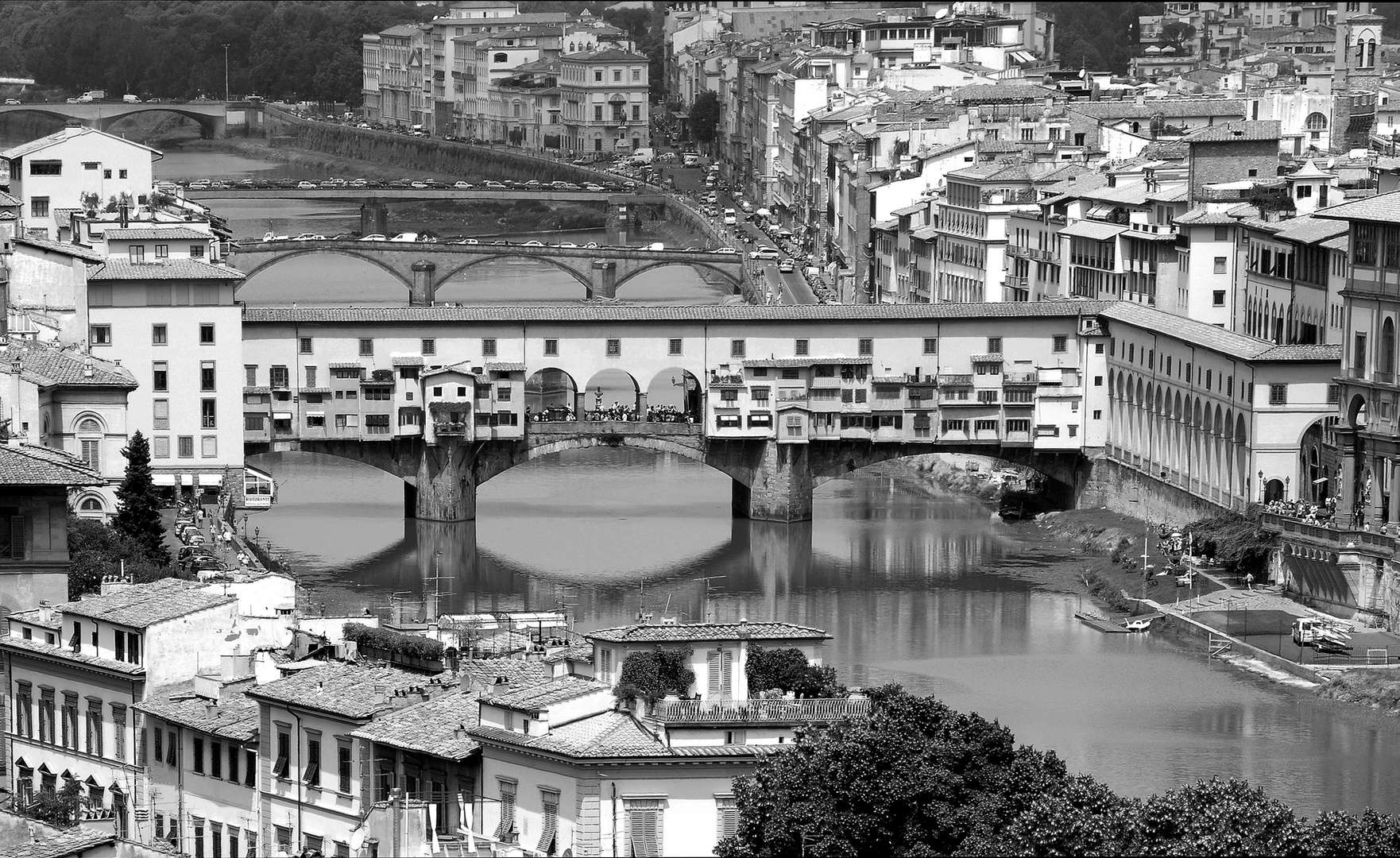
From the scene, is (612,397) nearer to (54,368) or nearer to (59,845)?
(54,368)

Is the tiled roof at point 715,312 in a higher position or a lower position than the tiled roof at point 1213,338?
lower

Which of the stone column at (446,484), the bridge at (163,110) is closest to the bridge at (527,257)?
the stone column at (446,484)

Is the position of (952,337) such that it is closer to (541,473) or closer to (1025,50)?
(541,473)

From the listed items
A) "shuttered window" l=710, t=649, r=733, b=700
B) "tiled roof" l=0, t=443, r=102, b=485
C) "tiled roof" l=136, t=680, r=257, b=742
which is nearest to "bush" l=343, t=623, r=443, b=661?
"tiled roof" l=136, t=680, r=257, b=742

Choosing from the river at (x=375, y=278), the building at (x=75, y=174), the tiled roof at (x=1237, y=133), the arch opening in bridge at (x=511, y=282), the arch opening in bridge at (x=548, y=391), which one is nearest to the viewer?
the tiled roof at (x=1237, y=133)

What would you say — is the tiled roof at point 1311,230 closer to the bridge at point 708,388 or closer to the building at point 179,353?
the bridge at point 708,388

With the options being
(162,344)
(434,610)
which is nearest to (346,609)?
(434,610)

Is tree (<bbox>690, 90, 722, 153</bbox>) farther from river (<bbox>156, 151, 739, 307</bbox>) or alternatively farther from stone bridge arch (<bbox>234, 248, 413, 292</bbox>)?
stone bridge arch (<bbox>234, 248, 413, 292</bbox>)
